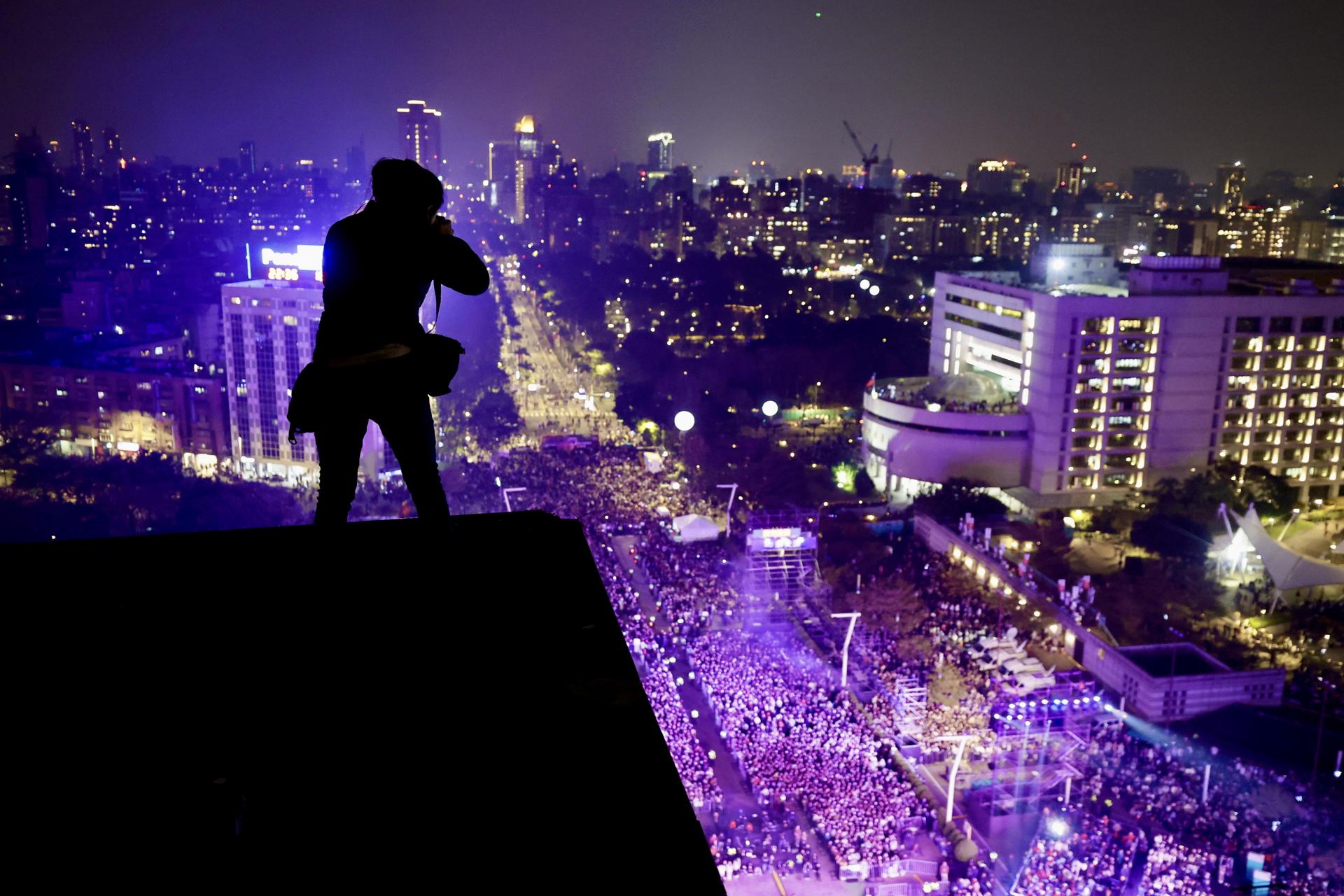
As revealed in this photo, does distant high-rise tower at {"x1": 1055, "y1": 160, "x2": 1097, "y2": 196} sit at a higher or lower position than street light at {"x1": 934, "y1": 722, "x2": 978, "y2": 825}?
higher

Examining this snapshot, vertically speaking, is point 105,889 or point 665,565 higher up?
point 105,889

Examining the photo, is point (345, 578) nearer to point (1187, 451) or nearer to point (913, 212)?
point (1187, 451)

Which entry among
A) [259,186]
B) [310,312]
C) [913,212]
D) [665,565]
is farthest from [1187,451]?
[259,186]

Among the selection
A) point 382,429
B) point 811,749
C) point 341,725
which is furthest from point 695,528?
point 341,725

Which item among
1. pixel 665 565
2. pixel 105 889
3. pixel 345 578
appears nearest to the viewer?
pixel 105 889

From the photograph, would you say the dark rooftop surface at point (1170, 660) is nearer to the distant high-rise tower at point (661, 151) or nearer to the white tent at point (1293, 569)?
the white tent at point (1293, 569)

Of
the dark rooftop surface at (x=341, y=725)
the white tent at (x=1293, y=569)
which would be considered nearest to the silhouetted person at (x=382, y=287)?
the dark rooftop surface at (x=341, y=725)

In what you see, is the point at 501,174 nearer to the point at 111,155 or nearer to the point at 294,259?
the point at 111,155

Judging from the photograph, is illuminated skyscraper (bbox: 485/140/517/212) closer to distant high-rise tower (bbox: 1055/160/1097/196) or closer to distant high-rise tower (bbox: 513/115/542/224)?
distant high-rise tower (bbox: 513/115/542/224)

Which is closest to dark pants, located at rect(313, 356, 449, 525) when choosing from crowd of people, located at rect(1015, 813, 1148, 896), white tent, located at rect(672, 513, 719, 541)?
crowd of people, located at rect(1015, 813, 1148, 896)
